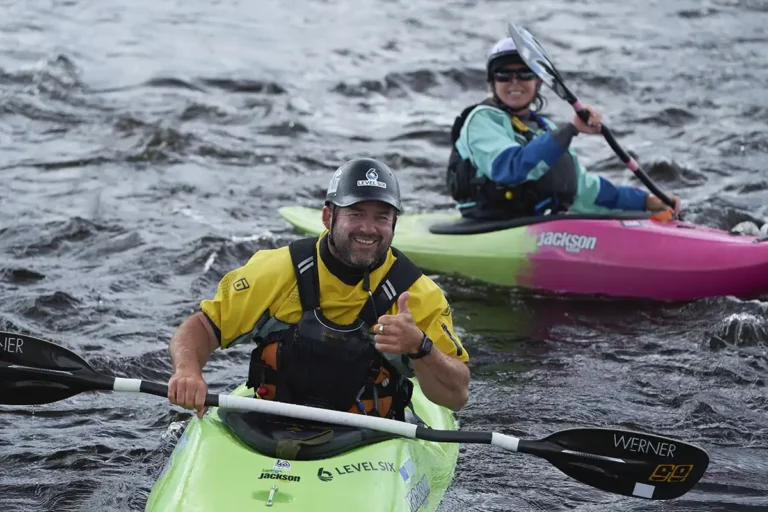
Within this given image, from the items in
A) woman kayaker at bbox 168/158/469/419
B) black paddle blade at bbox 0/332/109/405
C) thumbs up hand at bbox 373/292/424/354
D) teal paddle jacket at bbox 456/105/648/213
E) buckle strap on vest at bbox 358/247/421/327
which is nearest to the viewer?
thumbs up hand at bbox 373/292/424/354

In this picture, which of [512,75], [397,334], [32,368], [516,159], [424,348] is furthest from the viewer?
[512,75]

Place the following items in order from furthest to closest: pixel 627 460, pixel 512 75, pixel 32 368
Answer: pixel 512 75 < pixel 32 368 < pixel 627 460

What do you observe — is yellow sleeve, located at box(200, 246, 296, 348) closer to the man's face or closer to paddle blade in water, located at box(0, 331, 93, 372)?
the man's face

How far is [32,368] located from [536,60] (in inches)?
147

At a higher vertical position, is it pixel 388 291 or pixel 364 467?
pixel 388 291

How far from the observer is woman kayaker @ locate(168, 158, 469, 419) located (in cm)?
411

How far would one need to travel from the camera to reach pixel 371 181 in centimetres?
408

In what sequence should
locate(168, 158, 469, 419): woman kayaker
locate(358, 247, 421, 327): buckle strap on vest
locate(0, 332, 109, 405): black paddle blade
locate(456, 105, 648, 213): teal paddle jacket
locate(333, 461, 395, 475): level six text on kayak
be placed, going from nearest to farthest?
1. locate(333, 461, 395, 475): level six text on kayak
2. locate(168, 158, 469, 419): woman kayaker
3. locate(358, 247, 421, 327): buckle strap on vest
4. locate(0, 332, 109, 405): black paddle blade
5. locate(456, 105, 648, 213): teal paddle jacket

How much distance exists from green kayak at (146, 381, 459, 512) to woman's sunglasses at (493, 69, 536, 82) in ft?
11.1

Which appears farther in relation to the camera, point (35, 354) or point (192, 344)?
point (35, 354)

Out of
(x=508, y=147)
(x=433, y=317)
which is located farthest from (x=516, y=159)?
(x=433, y=317)

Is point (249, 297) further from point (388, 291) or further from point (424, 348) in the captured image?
point (424, 348)

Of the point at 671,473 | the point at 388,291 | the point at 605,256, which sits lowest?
the point at 671,473

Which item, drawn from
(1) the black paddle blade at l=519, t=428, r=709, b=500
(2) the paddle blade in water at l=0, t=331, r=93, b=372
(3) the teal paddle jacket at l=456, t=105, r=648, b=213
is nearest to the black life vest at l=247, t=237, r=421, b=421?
(1) the black paddle blade at l=519, t=428, r=709, b=500
